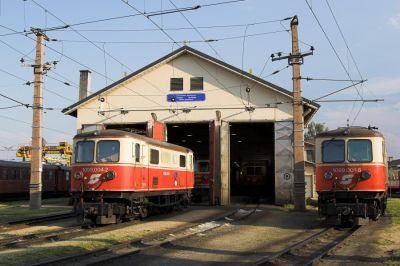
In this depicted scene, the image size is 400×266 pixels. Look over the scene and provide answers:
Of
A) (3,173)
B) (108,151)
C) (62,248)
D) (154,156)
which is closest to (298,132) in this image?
(154,156)

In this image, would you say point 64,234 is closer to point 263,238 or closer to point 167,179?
point 263,238

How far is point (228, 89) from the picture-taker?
31.9 metres

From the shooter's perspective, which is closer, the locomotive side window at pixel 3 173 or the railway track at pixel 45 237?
the railway track at pixel 45 237

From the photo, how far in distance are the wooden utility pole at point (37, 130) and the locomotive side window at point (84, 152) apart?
9.50 meters

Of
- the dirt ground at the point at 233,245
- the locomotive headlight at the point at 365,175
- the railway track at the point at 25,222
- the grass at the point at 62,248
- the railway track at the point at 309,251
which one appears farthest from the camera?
the railway track at the point at 25,222

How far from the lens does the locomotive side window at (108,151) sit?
17500 millimetres

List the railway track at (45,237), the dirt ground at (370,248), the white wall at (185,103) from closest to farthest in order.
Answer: the dirt ground at (370,248) → the railway track at (45,237) → the white wall at (185,103)

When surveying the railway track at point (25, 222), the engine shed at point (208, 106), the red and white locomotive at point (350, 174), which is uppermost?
the engine shed at point (208, 106)

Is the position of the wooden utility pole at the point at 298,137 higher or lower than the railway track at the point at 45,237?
higher

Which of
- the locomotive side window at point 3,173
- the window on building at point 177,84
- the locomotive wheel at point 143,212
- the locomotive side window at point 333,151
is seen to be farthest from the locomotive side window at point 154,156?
the locomotive side window at point 3,173

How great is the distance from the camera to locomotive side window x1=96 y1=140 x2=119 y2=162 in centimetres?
1750

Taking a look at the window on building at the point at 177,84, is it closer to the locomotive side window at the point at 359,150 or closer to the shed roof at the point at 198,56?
the shed roof at the point at 198,56

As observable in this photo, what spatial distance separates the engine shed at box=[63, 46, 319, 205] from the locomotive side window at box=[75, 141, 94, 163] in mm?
13687

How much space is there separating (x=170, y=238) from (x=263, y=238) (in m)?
2.77
